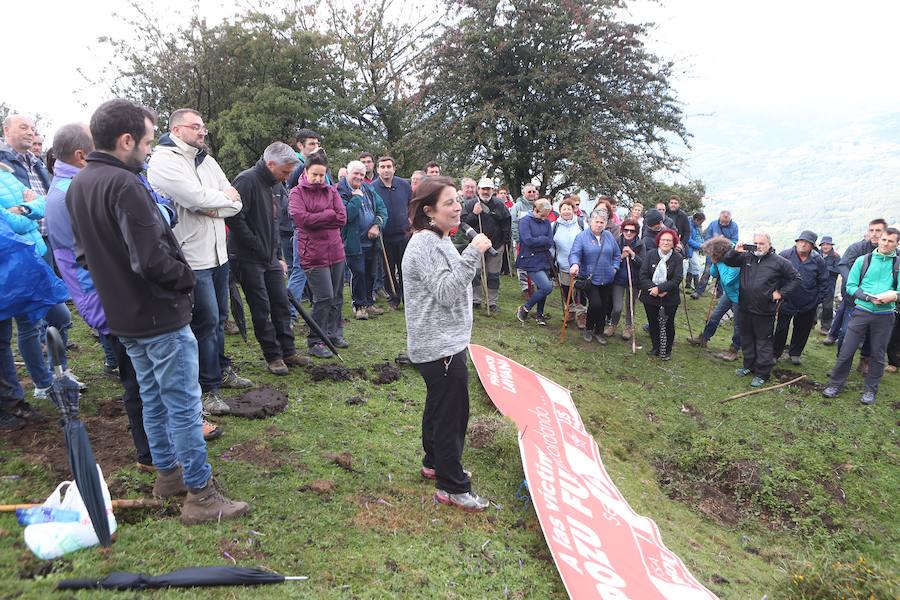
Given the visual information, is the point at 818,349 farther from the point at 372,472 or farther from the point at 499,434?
the point at 372,472

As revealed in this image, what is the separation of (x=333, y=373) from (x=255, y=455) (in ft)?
6.21

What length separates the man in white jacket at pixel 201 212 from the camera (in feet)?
13.3

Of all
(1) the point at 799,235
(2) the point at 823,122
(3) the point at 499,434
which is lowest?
(3) the point at 499,434

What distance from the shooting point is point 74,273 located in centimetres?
326

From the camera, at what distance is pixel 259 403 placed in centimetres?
487

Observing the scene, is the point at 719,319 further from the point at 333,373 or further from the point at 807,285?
the point at 333,373

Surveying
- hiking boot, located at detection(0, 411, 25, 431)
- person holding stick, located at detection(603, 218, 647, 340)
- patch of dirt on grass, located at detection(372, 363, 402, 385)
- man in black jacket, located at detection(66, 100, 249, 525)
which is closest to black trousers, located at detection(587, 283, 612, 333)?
person holding stick, located at detection(603, 218, 647, 340)

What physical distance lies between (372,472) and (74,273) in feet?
7.92

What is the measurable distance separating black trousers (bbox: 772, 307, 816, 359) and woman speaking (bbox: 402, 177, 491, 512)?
740 centimetres

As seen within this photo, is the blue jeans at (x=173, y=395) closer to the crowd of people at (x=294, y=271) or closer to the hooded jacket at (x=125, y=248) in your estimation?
the crowd of people at (x=294, y=271)

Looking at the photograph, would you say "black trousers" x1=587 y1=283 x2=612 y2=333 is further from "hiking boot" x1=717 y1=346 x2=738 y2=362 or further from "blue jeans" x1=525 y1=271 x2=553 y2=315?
"hiking boot" x1=717 y1=346 x2=738 y2=362

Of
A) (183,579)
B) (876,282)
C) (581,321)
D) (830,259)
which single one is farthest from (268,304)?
(830,259)

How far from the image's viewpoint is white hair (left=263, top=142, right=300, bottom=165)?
204 inches

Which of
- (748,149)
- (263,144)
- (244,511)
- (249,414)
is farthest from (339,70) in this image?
(748,149)
